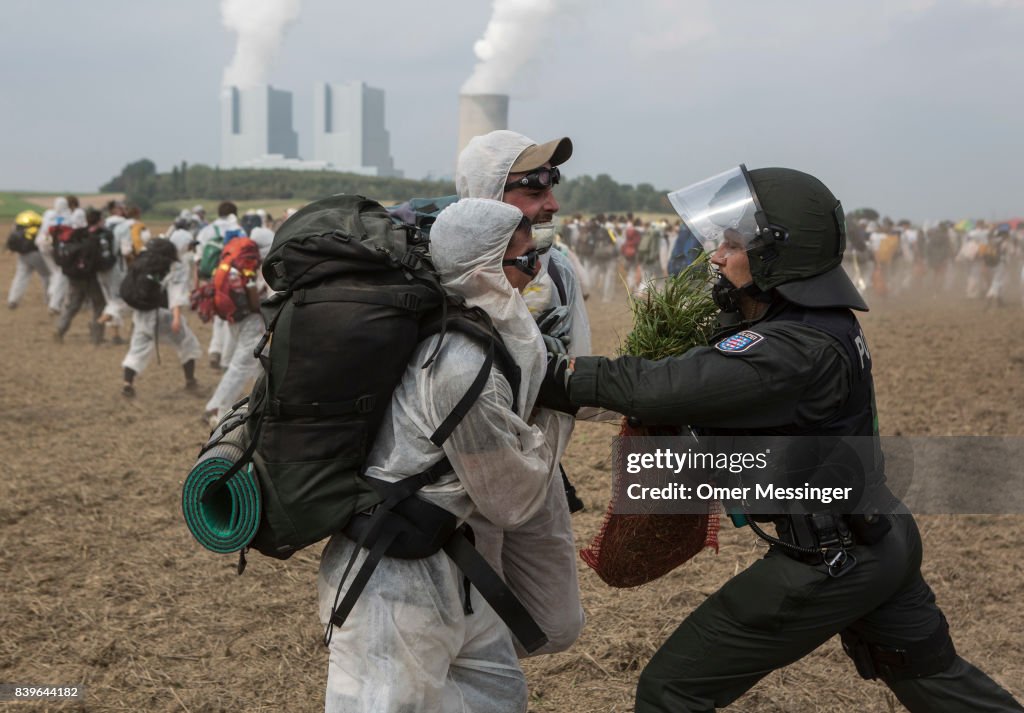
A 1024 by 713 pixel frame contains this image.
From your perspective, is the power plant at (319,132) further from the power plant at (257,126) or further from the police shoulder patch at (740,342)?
the police shoulder patch at (740,342)

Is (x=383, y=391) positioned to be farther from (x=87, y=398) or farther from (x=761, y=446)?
(x=87, y=398)

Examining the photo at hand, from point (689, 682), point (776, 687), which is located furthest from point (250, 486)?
point (776, 687)

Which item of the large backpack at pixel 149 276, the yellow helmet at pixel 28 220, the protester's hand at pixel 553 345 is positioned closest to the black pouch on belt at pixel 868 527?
the protester's hand at pixel 553 345

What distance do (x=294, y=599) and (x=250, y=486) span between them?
125 inches

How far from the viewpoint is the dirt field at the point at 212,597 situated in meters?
4.54

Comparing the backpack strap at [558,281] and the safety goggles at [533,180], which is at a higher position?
the safety goggles at [533,180]

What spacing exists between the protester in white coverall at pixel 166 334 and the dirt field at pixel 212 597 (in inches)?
46.2

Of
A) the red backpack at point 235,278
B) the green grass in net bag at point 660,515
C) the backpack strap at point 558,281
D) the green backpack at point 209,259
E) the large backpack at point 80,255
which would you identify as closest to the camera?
the green grass in net bag at point 660,515

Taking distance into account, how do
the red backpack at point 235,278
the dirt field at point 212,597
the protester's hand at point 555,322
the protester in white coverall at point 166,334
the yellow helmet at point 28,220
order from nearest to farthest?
the protester's hand at point 555,322 → the dirt field at point 212,597 → the red backpack at point 235,278 → the protester in white coverall at point 166,334 → the yellow helmet at point 28,220

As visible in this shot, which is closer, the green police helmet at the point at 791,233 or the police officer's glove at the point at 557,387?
the police officer's glove at the point at 557,387

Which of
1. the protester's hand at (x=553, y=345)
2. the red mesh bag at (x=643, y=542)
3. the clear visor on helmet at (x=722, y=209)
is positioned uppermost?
the clear visor on helmet at (x=722, y=209)

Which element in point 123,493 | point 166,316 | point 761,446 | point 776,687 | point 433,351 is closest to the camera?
point 433,351

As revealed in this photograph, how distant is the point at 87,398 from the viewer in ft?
37.0

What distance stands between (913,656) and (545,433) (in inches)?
49.5
